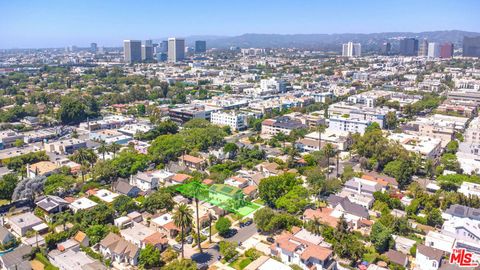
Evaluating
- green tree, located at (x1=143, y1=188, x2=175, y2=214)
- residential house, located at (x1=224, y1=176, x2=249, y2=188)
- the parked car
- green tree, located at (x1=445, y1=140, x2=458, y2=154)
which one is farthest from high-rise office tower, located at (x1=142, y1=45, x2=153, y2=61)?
the parked car

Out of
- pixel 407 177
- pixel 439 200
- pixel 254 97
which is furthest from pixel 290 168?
pixel 254 97

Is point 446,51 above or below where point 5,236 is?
above

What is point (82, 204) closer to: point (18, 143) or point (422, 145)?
point (18, 143)

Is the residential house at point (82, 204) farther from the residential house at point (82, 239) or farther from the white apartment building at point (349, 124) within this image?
the white apartment building at point (349, 124)

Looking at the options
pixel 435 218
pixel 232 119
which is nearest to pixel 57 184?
pixel 435 218

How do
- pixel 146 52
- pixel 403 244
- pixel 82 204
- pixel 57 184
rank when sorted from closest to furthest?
1. pixel 403 244
2. pixel 82 204
3. pixel 57 184
4. pixel 146 52

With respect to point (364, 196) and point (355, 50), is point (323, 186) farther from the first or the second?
point (355, 50)

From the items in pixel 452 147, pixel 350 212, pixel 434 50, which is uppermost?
pixel 434 50

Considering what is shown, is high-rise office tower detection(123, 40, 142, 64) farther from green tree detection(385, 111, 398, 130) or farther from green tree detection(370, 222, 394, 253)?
green tree detection(370, 222, 394, 253)
